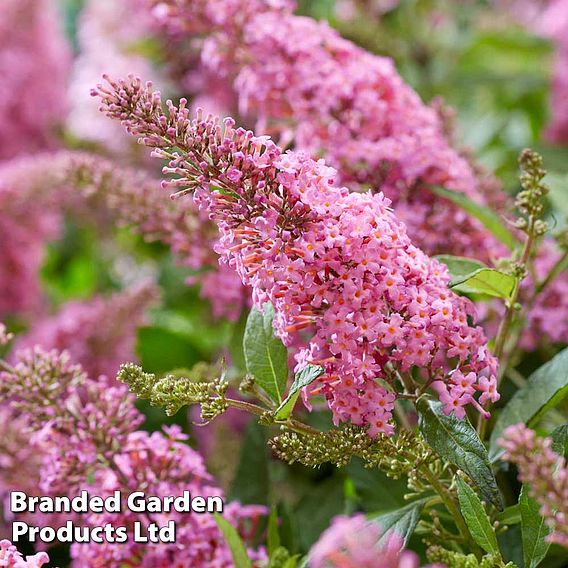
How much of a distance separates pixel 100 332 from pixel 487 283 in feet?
1.77

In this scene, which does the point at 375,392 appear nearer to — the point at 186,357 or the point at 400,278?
the point at 400,278

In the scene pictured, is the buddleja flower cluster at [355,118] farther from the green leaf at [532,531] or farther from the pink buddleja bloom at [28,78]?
the pink buddleja bloom at [28,78]

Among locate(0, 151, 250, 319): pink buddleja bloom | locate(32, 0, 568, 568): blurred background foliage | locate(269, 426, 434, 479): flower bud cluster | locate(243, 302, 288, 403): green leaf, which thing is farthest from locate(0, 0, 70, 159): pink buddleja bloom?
locate(269, 426, 434, 479): flower bud cluster

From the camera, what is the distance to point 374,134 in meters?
0.71

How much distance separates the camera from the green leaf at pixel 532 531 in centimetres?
47

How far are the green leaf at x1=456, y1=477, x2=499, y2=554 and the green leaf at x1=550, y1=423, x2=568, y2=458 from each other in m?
0.06

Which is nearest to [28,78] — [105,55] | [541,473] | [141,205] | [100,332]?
[105,55]

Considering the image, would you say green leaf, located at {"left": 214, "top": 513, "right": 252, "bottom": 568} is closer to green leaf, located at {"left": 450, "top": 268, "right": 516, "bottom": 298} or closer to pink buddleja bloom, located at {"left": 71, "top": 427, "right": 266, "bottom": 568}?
pink buddleja bloom, located at {"left": 71, "top": 427, "right": 266, "bottom": 568}

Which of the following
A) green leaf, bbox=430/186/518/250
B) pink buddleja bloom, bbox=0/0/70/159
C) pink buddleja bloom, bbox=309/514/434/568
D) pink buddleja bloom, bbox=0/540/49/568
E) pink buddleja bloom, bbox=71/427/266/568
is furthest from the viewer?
pink buddleja bloom, bbox=0/0/70/159

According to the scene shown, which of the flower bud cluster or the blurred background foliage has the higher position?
the blurred background foliage

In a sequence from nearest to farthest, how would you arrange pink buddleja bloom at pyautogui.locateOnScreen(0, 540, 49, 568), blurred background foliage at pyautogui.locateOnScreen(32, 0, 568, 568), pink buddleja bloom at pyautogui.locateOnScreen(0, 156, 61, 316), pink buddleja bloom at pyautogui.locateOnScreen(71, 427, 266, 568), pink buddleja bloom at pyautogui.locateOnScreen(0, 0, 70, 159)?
pink buddleja bloom at pyautogui.locateOnScreen(0, 540, 49, 568) < pink buddleja bloom at pyautogui.locateOnScreen(71, 427, 266, 568) < blurred background foliage at pyautogui.locateOnScreen(32, 0, 568, 568) < pink buddleja bloom at pyautogui.locateOnScreen(0, 156, 61, 316) < pink buddleja bloom at pyautogui.locateOnScreen(0, 0, 70, 159)

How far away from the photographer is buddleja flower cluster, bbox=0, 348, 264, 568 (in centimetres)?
56

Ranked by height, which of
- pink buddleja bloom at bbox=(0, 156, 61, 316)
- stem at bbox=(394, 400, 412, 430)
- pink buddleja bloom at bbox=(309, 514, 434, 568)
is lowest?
pink buddleja bloom at bbox=(309, 514, 434, 568)

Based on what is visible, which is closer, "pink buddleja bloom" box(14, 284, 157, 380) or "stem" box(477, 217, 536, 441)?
"stem" box(477, 217, 536, 441)
